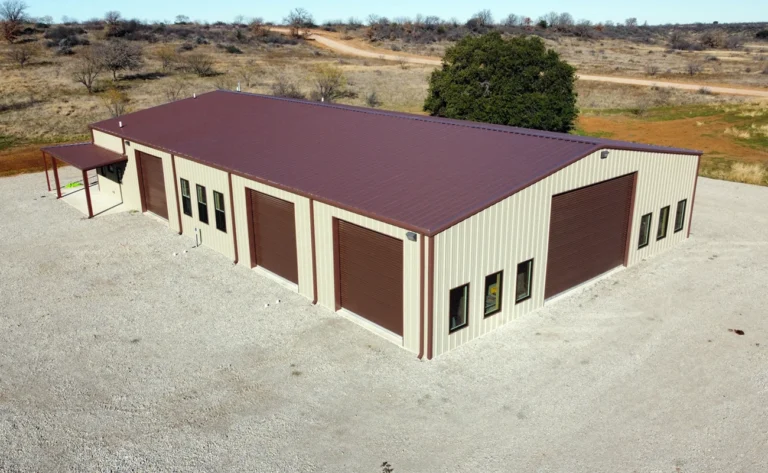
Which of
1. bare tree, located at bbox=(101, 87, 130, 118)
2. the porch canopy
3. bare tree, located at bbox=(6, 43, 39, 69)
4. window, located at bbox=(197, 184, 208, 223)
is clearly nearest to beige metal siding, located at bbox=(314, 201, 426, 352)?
window, located at bbox=(197, 184, 208, 223)

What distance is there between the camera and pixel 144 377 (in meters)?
13.4

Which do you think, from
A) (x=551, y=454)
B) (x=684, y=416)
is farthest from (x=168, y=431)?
(x=684, y=416)

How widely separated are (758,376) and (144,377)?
45.5 feet

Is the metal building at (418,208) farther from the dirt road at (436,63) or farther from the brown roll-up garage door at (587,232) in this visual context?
the dirt road at (436,63)

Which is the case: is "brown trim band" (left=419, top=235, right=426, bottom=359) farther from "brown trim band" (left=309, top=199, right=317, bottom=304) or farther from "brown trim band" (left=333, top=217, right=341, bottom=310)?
"brown trim band" (left=309, top=199, right=317, bottom=304)

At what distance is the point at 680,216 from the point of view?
2166cm

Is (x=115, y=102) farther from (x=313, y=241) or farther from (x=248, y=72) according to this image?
(x=313, y=241)

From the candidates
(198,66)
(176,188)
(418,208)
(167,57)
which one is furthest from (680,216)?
(167,57)

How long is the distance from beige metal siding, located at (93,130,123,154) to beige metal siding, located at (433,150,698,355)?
1819cm

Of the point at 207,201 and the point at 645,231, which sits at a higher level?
the point at 207,201

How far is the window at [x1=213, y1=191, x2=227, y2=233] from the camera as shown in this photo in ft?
66.2

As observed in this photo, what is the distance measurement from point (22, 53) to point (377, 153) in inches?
2326

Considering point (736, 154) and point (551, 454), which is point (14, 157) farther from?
point (736, 154)

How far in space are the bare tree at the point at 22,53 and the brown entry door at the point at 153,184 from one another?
149 feet
